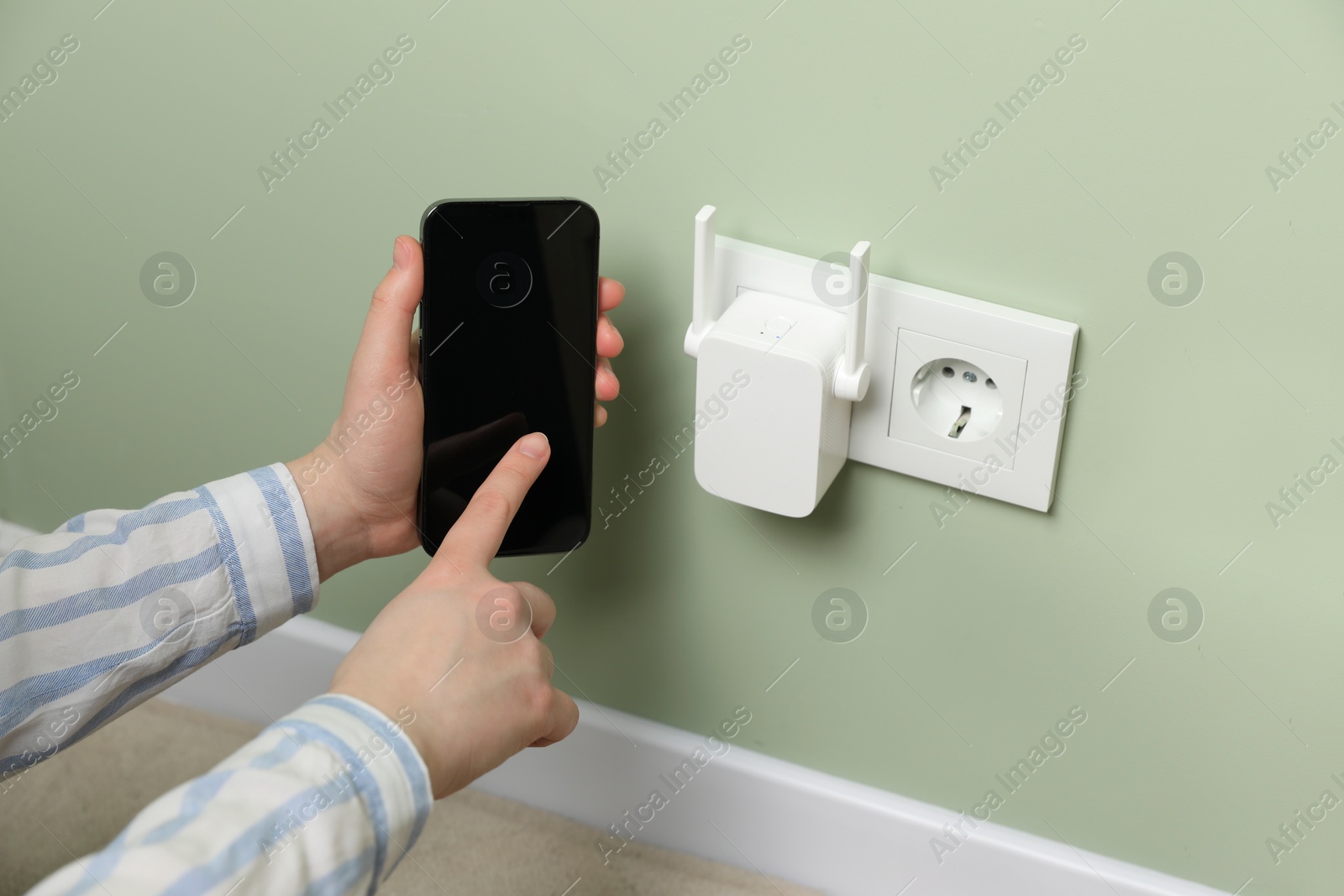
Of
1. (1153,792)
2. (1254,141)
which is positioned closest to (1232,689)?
(1153,792)

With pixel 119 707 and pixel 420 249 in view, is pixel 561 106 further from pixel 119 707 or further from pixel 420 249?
pixel 119 707

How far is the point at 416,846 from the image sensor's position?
748mm

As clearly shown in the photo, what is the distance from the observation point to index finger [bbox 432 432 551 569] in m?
0.50

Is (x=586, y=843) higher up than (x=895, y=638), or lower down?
lower down

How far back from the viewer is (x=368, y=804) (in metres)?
0.42

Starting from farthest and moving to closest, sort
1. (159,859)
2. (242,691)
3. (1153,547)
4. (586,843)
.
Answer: (242,691) → (586,843) → (1153,547) → (159,859)

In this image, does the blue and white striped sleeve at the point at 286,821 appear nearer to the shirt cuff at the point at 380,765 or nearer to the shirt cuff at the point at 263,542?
the shirt cuff at the point at 380,765

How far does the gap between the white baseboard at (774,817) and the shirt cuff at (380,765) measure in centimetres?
28

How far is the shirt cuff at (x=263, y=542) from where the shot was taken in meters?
0.58

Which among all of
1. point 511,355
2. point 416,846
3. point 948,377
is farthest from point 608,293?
point 416,846

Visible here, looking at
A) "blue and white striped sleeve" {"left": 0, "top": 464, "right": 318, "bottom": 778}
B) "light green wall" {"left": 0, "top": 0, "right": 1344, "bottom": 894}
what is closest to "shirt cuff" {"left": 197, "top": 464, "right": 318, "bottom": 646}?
"blue and white striped sleeve" {"left": 0, "top": 464, "right": 318, "bottom": 778}

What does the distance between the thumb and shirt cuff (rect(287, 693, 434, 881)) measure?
7.2 inches

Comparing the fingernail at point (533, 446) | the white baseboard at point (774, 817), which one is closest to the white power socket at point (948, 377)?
the fingernail at point (533, 446)

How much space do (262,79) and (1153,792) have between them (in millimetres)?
574
